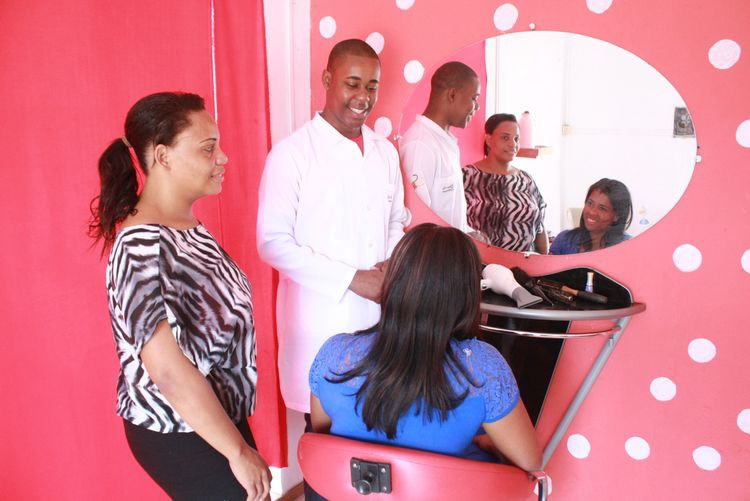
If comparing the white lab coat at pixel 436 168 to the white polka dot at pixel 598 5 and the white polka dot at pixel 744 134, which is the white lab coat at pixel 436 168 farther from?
the white polka dot at pixel 744 134

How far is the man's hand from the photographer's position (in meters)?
1.77

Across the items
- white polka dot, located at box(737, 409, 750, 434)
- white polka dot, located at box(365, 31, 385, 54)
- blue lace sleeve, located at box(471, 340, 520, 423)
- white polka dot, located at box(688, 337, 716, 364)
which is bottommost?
white polka dot, located at box(737, 409, 750, 434)

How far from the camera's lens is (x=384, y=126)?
2160 mm

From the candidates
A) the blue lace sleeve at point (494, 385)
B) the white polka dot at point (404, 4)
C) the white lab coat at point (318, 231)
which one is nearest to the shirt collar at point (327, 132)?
the white lab coat at point (318, 231)

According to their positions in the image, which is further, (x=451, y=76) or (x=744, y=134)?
(x=451, y=76)

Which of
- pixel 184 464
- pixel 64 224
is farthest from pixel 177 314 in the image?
pixel 64 224

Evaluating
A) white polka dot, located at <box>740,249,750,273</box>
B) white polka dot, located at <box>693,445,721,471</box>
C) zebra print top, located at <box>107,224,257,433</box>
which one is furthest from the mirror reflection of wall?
zebra print top, located at <box>107,224,257,433</box>

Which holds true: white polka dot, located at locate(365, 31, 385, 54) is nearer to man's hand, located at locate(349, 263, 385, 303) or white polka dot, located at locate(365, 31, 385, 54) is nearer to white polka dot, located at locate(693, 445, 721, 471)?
man's hand, located at locate(349, 263, 385, 303)

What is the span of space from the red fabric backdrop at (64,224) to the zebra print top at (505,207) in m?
0.94

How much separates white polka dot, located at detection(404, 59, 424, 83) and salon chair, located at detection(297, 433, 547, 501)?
1.34 m

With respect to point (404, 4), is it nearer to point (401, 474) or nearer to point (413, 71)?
point (413, 71)

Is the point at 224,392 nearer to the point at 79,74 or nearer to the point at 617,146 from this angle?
the point at 79,74

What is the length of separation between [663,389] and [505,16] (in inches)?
48.7

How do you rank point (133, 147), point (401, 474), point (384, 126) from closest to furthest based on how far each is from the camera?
point (401, 474) < point (133, 147) < point (384, 126)
